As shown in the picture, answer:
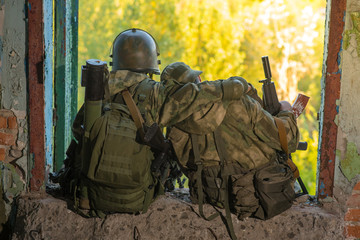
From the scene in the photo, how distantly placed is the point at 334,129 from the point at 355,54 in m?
0.48

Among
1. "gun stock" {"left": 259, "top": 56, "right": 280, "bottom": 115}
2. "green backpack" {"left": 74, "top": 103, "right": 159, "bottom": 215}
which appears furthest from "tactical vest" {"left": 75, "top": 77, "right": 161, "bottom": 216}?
"gun stock" {"left": 259, "top": 56, "right": 280, "bottom": 115}

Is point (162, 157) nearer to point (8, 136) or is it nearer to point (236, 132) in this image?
point (236, 132)

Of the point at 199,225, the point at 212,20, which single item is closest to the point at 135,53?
the point at 199,225

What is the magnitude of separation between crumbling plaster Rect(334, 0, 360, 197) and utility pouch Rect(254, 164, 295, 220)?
0.36 metres

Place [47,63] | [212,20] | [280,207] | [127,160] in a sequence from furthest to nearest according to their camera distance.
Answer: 1. [212,20]
2. [47,63]
3. [280,207]
4. [127,160]

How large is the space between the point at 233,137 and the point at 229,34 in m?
11.3

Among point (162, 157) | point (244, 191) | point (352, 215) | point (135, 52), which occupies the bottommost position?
point (352, 215)

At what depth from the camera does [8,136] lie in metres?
2.83

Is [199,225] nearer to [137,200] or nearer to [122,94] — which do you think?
[137,200]

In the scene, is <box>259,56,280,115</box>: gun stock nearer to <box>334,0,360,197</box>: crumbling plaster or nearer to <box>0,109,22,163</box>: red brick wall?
<box>334,0,360,197</box>: crumbling plaster

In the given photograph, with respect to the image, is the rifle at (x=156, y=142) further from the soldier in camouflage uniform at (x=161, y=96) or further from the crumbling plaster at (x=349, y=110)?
the crumbling plaster at (x=349, y=110)

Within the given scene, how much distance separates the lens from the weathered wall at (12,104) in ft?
9.02

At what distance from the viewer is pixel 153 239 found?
272 cm

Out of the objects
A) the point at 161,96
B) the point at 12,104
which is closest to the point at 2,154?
the point at 12,104
